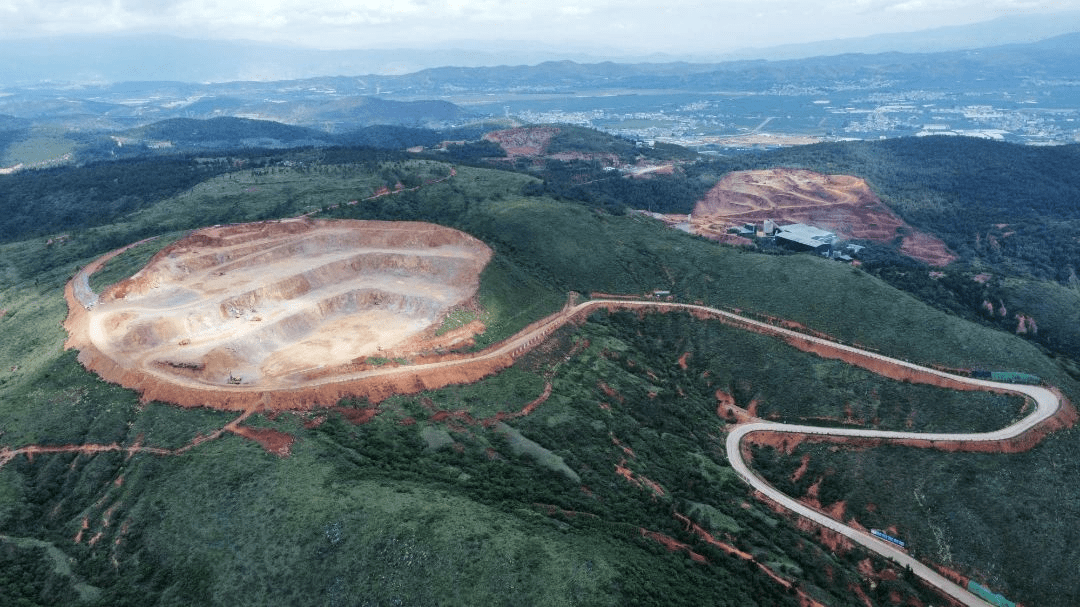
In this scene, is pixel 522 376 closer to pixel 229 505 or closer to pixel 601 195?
pixel 229 505

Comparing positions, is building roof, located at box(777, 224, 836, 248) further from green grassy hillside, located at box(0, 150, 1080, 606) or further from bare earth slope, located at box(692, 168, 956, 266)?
green grassy hillside, located at box(0, 150, 1080, 606)

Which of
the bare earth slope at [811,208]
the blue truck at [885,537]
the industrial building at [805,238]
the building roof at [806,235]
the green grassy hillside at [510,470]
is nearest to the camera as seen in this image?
the green grassy hillside at [510,470]

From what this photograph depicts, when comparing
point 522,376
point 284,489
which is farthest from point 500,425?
point 284,489

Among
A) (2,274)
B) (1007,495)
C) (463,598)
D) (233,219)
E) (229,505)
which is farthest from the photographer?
(233,219)

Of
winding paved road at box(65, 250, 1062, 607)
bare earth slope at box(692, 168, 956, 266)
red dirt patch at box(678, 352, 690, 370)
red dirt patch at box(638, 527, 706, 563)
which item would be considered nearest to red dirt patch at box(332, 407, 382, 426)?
winding paved road at box(65, 250, 1062, 607)

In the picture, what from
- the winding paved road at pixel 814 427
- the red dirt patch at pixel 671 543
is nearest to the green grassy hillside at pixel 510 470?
the red dirt patch at pixel 671 543

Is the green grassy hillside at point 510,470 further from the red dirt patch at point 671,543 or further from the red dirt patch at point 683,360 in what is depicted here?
the red dirt patch at point 683,360

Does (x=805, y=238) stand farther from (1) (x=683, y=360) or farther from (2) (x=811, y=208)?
(1) (x=683, y=360)
